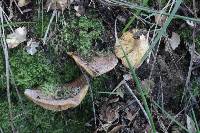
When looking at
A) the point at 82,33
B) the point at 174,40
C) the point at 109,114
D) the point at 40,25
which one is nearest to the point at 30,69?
the point at 40,25

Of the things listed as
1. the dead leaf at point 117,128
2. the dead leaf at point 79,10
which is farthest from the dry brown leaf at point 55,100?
the dead leaf at point 79,10

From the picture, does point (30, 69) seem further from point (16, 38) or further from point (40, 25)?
point (40, 25)

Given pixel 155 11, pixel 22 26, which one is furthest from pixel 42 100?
pixel 155 11

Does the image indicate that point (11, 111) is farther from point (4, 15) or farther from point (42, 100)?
point (4, 15)

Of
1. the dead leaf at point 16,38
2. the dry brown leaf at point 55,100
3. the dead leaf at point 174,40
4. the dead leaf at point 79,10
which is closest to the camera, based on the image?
the dry brown leaf at point 55,100

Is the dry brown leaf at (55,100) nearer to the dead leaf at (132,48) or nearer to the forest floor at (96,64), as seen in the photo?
the forest floor at (96,64)

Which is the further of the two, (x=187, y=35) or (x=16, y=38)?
(x=187, y=35)

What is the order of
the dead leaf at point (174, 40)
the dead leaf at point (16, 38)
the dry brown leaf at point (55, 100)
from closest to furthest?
the dry brown leaf at point (55, 100) → the dead leaf at point (16, 38) → the dead leaf at point (174, 40)
